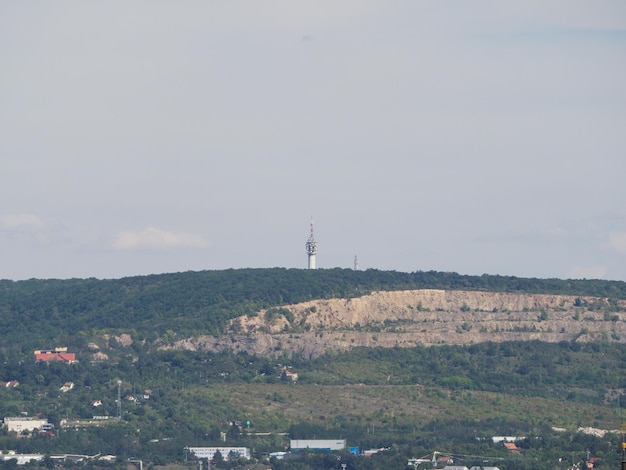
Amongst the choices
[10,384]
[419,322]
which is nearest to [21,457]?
[10,384]

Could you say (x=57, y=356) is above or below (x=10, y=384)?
above

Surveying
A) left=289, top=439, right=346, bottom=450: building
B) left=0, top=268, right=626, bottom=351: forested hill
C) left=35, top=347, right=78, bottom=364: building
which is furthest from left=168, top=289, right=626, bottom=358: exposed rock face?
left=289, top=439, right=346, bottom=450: building

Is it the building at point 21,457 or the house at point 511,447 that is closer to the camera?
the building at point 21,457

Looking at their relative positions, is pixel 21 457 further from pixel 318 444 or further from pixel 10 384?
pixel 10 384

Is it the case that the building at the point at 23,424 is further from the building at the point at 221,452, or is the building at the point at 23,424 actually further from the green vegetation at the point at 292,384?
the building at the point at 221,452

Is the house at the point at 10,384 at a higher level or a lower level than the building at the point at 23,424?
higher

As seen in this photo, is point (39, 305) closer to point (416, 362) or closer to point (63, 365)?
point (63, 365)

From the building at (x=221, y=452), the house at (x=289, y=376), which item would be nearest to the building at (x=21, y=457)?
the building at (x=221, y=452)

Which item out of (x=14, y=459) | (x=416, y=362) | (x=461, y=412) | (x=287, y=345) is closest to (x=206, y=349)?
(x=287, y=345)
